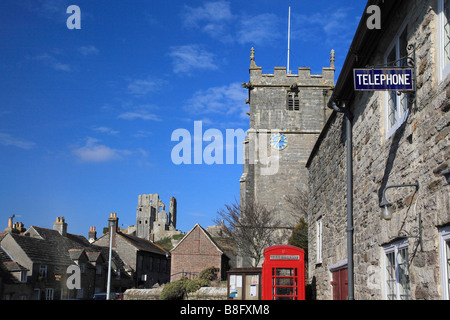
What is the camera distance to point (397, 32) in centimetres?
723

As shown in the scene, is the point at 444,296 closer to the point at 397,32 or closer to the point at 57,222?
the point at 397,32

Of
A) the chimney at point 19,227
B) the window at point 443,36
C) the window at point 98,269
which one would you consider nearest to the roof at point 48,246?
the chimney at point 19,227

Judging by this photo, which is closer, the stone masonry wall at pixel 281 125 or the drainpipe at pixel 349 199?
the drainpipe at pixel 349 199

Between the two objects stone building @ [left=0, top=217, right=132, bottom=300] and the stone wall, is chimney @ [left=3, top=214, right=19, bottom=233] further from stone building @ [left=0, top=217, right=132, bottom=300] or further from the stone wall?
the stone wall

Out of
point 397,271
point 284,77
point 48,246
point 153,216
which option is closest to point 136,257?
point 48,246

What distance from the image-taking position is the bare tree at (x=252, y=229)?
1495 inches

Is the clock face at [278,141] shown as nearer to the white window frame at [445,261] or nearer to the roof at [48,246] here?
the roof at [48,246]

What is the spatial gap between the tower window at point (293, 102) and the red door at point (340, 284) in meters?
33.2

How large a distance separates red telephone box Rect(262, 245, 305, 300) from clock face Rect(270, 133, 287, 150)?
91.2 ft

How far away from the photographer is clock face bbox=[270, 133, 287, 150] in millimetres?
43362

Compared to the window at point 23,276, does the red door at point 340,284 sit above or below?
above

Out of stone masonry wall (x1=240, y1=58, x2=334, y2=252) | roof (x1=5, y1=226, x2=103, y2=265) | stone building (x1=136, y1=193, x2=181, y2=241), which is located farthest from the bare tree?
Result: stone building (x1=136, y1=193, x2=181, y2=241)

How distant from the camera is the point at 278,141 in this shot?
4344 cm
